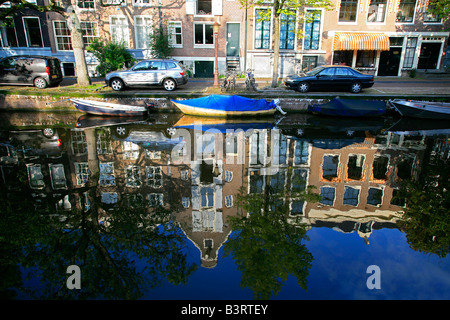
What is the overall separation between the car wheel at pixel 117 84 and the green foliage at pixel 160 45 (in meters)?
6.55

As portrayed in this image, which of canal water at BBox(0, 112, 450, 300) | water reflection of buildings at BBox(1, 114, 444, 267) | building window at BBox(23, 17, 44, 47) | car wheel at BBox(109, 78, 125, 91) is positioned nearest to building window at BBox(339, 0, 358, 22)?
water reflection of buildings at BBox(1, 114, 444, 267)

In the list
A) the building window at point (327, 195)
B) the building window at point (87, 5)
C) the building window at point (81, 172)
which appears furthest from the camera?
the building window at point (87, 5)

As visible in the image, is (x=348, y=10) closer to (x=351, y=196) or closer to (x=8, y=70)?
(x=351, y=196)

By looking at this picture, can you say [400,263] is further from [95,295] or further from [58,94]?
[58,94]

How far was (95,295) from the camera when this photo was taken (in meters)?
4.94

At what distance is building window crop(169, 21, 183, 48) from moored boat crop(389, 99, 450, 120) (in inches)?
631

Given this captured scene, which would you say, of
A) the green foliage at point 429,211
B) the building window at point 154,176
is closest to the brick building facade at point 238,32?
the building window at point 154,176

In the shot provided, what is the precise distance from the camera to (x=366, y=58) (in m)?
25.6

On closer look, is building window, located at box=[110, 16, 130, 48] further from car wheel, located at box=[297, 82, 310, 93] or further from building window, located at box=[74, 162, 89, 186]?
building window, located at box=[74, 162, 89, 186]

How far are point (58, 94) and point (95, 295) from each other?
14.9 metres

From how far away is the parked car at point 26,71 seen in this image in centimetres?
1744

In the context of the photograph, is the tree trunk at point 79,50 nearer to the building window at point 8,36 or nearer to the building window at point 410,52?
the building window at point 8,36

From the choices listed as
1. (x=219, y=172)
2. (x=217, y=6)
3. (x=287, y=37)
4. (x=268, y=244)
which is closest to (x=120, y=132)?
(x=219, y=172)

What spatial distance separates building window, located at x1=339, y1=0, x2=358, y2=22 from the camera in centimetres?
2442
